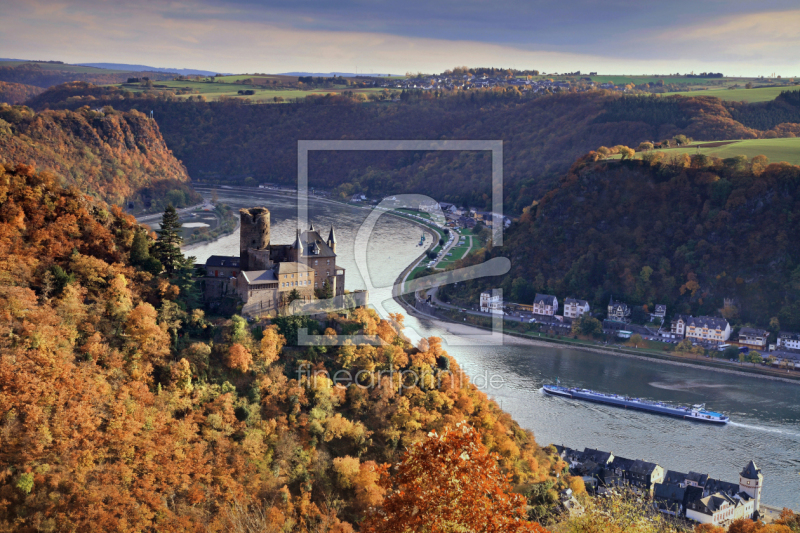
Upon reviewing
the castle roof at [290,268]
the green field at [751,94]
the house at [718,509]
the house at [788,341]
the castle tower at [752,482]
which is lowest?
the house at [718,509]

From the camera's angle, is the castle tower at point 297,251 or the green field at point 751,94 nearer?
the castle tower at point 297,251

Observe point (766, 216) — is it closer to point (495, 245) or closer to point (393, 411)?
→ point (495, 245)

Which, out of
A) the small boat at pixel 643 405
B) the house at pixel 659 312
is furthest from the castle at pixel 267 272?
the house at pixel 659 312

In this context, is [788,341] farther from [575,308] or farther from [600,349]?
[575,308]

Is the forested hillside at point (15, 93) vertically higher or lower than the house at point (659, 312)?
higher

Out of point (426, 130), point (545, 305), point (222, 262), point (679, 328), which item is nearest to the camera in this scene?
point (222, 262)

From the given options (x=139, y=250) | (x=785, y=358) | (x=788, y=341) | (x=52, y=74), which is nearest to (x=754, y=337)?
(x=788, y=341)

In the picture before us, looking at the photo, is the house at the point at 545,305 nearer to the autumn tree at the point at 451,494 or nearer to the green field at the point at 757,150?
the green field at the point at 757,150
